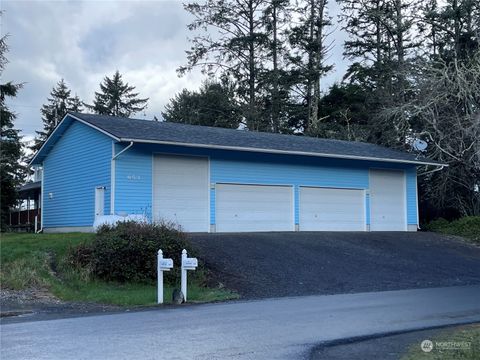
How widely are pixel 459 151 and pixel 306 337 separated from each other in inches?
1070

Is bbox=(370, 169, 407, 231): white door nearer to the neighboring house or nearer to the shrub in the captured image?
the neighboring house

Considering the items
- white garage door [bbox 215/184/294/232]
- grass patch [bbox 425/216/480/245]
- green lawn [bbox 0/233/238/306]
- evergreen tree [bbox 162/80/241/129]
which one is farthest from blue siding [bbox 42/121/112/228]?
evergreen tree [bbox 162/80/241/129]

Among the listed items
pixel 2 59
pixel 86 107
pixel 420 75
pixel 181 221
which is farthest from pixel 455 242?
pixel 86 107

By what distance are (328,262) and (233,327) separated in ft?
37.3

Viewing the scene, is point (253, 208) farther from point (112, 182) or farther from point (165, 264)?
point (165, 264)

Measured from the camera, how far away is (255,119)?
49594mm

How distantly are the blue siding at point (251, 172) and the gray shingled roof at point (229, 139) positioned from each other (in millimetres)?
500

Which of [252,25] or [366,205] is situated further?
[252,25]

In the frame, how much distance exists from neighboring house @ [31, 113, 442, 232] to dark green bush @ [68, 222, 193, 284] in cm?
650

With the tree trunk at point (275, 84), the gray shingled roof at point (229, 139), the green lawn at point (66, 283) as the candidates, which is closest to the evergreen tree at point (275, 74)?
the tree trunk at point (275, 84)

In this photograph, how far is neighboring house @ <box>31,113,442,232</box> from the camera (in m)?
26.0

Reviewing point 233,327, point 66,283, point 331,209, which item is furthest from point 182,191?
point 233,327

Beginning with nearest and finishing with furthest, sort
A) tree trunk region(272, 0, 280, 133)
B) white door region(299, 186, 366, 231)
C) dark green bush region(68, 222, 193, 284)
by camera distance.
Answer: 1. dark green bush region(68, 222, 193, 284)
2. white door region(299, 186, 366, 231)
3. tree trunk region(272, 0, 280, 133)

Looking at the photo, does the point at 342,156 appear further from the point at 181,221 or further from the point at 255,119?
the point at 255,119
